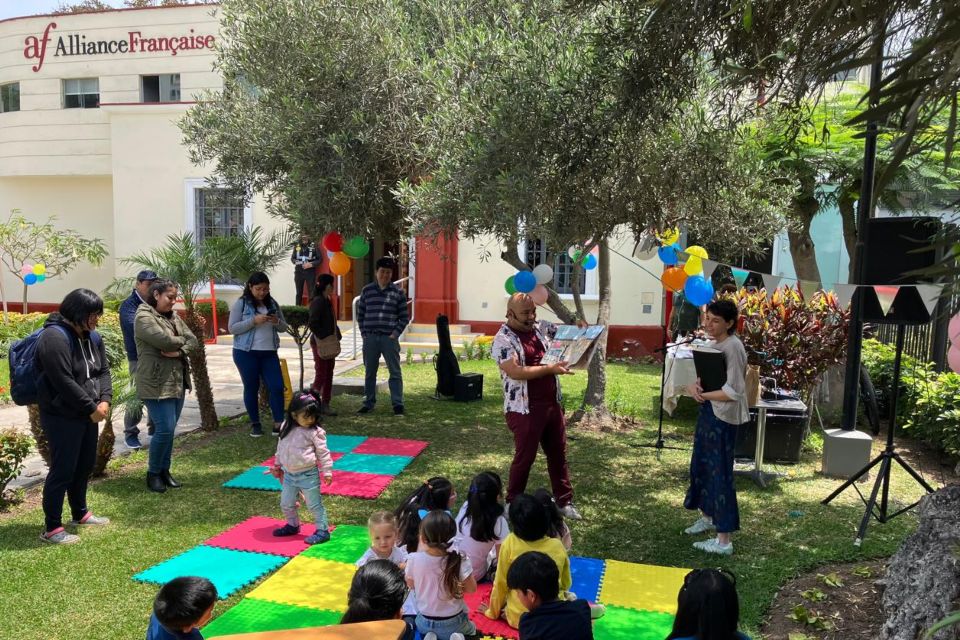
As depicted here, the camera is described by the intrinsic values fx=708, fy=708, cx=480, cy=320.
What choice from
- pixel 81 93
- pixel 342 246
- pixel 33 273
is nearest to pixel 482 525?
pixel 342 246

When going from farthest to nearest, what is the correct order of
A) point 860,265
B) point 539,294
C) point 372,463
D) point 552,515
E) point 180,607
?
1. point 539,294
2. point 372,463
3. point 860,265
4. point 552,515
5. point 180,607

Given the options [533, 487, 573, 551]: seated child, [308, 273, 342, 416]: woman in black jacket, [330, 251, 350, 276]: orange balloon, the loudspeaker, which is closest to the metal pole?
the loudspeaker

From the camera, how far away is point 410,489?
607 cm

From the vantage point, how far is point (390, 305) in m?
8.59

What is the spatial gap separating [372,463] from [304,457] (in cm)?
210

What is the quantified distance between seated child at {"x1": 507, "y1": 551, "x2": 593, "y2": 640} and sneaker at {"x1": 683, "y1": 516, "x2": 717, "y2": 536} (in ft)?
8.08

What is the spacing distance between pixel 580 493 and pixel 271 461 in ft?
9.59

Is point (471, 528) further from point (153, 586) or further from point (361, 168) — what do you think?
point (361, 168)

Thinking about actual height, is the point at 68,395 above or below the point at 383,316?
below

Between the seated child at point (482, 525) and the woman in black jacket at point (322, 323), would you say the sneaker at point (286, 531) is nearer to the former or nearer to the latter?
the seated child at point (482, 525)

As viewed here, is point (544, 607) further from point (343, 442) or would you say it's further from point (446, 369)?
point (446, 369)

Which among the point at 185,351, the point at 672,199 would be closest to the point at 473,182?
the point at 672,199

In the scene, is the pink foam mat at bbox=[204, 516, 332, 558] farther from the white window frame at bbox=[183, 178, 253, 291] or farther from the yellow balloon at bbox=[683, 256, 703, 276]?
the white window frame at bbox=[183, 178, 253, 291]

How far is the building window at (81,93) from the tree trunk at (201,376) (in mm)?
14152
